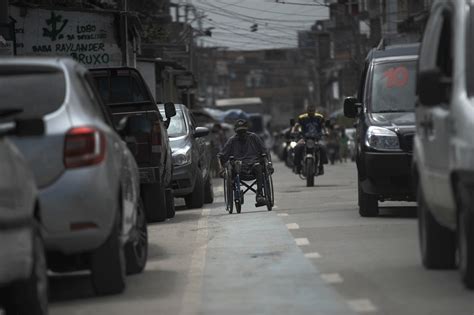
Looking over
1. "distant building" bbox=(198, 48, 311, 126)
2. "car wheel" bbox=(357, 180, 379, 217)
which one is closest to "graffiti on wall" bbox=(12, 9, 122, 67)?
"car wheel" bbox=(357, 180, 379, 217)

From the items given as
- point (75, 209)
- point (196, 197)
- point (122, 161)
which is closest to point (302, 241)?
point (122, 161)

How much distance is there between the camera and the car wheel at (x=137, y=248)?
1183 cm

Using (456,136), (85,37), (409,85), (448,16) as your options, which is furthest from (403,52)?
(85,37)

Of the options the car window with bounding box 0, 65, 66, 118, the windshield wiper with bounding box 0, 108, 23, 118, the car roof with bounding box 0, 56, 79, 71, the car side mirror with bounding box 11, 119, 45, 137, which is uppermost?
the car roof with bounding box 0, 56, 79, 71

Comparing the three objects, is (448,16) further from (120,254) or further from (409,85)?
(409,85)

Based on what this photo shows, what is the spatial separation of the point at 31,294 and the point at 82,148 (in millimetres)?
1709

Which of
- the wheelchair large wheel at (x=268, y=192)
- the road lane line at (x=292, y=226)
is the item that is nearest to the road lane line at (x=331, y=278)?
the road lane line at (x=292, y=226)

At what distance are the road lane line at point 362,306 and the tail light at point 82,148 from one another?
7.01 ft

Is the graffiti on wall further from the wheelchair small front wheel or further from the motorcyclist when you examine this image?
the wheelchair small front wheel

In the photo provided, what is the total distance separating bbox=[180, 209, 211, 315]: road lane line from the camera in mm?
9758

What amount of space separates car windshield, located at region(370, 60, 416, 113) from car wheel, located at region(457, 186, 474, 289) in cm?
830

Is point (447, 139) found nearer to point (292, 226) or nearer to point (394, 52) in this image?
point (292, 226)

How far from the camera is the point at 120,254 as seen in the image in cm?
1045

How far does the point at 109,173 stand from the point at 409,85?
8.86 metres
